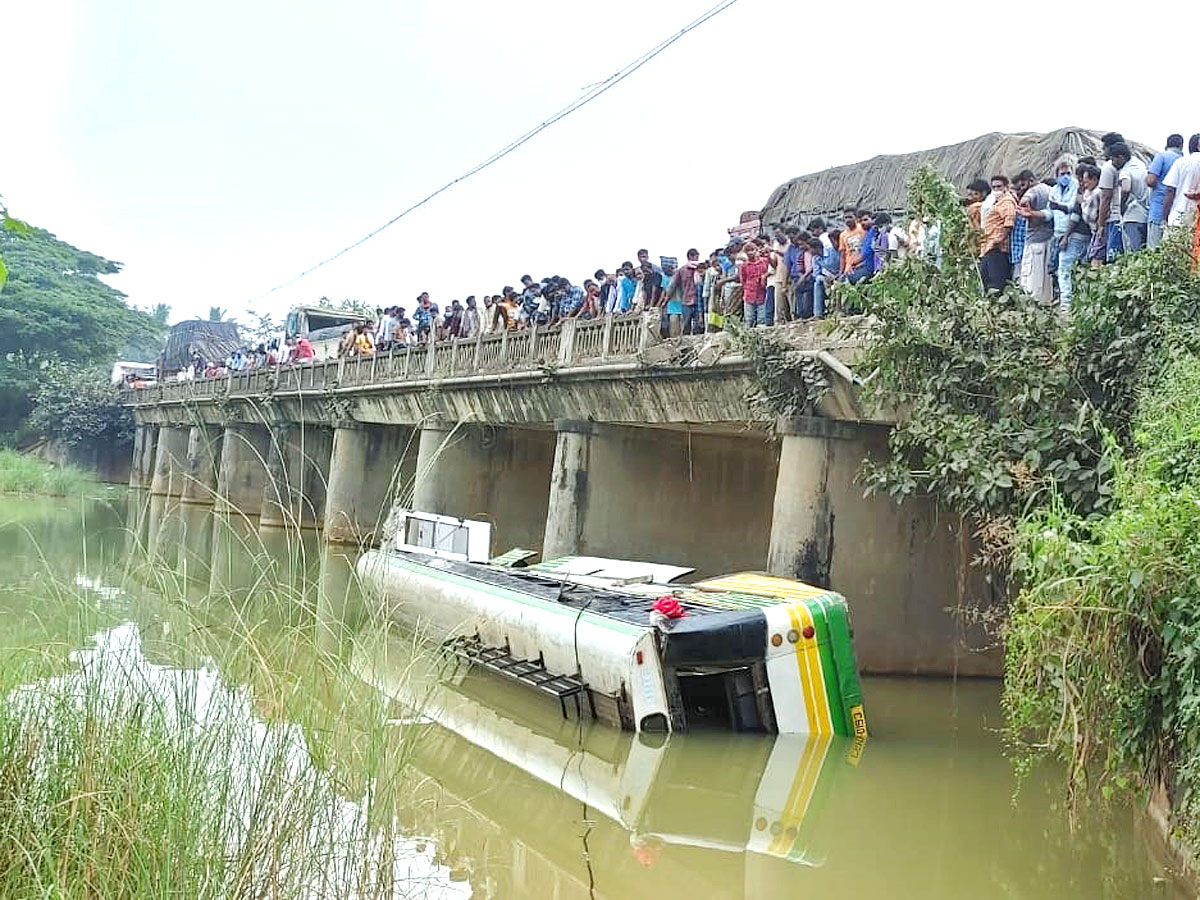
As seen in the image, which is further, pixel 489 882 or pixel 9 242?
pixel 9 242

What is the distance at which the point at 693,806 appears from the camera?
8.19 meters

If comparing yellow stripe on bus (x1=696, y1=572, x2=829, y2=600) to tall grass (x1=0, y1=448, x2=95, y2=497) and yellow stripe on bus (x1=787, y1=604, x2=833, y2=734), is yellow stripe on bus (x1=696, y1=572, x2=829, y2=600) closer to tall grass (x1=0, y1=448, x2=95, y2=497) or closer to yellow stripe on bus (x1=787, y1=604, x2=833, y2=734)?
yellow stripe on bus (x1=787, y1=604, x2=833, y2=734)

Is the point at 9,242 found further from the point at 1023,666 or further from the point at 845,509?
the point at 1023,666

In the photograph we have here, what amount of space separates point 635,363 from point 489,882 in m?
10.2

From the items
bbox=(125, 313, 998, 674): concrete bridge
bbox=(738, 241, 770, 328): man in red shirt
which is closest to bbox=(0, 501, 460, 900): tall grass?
bbox=(125, 313, 998, 674): concrete bridge

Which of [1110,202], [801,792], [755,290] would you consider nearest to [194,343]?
[755,290]

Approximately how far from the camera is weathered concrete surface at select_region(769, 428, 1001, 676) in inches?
507

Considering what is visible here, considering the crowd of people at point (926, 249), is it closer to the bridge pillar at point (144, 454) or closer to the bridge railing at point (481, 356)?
the bridge railing at point (481, 356)

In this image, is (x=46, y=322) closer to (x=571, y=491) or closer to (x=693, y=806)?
(x=571, y=491)

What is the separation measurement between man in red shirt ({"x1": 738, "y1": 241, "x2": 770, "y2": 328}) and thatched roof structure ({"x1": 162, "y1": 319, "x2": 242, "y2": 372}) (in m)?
40.6

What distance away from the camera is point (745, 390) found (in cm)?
1380

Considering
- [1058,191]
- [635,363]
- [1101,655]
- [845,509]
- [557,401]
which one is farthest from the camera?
[557,401]

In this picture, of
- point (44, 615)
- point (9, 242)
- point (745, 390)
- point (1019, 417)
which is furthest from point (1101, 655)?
point (9, 242)

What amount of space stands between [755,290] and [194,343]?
4228 centimetres
